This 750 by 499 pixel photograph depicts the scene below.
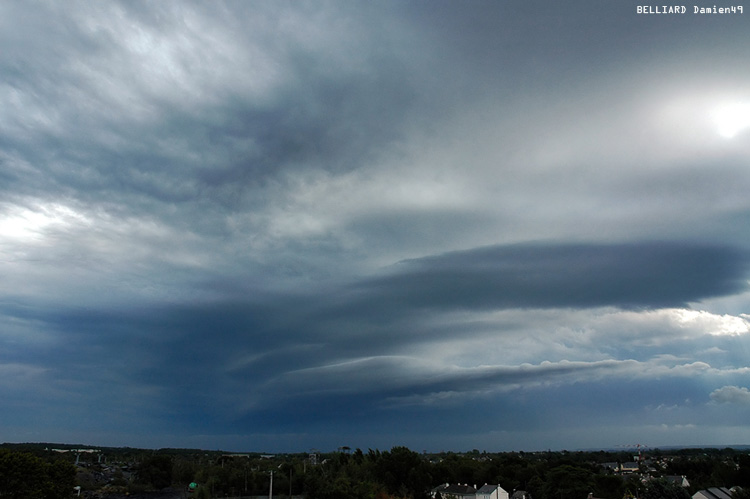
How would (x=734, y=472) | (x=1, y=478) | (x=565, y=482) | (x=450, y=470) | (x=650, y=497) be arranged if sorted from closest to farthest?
(x=1, y=478)
(x=650, y=497)
(x=565, y=482)
(x=734, y=472)
(x=450, y=470)

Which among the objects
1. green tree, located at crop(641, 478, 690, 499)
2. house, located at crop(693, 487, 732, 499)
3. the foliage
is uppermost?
the foliage

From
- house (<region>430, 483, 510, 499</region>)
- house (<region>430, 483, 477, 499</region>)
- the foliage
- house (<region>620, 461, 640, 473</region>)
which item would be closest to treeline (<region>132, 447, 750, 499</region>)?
house (<region>430, 483, 477, 499</region>)

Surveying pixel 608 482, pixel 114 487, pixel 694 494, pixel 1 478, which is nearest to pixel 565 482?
pixel 608 482

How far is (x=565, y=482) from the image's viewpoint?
93.3 metres

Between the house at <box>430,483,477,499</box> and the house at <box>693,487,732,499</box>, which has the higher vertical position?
the house at <box>693,487,732,499</box>

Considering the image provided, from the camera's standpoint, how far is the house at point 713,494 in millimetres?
91738

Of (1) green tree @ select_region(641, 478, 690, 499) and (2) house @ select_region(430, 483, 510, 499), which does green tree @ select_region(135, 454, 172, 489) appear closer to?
(2) house @ select_region(430, 483, 510, 499)

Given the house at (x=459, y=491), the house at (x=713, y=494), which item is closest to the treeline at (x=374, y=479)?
the house at (x=459, y=491)

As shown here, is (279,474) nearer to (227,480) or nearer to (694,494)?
(227,480)

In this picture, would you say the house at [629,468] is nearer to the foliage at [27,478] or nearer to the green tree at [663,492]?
the green tree at [663,492]

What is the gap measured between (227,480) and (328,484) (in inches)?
2344

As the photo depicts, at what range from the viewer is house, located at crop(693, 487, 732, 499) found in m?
91.7

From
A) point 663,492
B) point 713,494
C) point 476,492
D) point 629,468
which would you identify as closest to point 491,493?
point 476,492

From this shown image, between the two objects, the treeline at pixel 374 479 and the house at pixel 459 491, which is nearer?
the treeline at pixel 374 479
